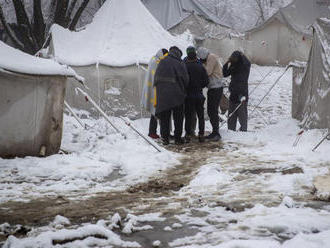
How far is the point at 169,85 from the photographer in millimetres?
6848

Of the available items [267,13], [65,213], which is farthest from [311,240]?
[267,13]

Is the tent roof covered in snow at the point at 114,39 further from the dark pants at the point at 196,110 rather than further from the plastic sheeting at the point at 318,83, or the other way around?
the plastic sheeting at the point at 318,83

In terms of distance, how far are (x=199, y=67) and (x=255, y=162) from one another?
2.33 m

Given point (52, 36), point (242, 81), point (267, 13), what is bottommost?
point (242, 81)

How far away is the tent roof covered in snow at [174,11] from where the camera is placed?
765 inches

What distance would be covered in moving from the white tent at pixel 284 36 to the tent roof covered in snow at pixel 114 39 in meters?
12.7

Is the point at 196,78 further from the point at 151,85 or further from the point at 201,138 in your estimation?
the point at 201,138

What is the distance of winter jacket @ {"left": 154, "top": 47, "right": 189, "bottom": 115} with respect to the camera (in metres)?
6.81

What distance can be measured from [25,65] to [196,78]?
→ 2.76 meters

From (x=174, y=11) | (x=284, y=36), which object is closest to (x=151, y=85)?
(x=174, y=11)

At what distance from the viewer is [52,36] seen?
11.6 metres

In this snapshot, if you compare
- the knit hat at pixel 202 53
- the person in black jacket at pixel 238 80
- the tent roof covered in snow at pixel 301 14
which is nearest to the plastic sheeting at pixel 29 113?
the knit hat at pixel 202 53

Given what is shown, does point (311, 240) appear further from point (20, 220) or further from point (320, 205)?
point (20, 220)

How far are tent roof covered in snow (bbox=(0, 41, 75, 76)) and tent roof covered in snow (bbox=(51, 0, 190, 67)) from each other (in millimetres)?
5154
